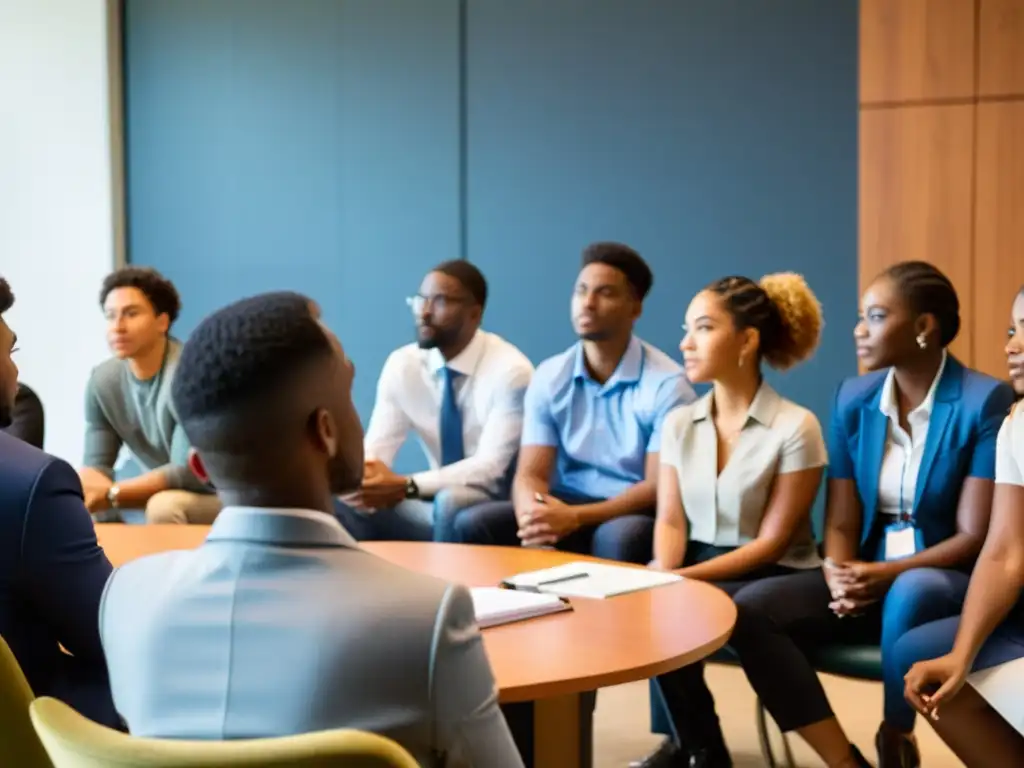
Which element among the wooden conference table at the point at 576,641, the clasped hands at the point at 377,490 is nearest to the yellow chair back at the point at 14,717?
the wooden conference table at the point at 576,641

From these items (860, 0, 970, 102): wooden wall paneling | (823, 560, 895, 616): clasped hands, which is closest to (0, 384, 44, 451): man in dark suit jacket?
(823, 560, 895, 616): clasped hands

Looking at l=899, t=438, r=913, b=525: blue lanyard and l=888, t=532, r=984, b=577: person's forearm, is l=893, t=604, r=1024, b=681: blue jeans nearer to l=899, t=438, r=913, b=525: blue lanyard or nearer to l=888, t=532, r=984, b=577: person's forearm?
l=888, t=532, r=984, b=577: person's forearm

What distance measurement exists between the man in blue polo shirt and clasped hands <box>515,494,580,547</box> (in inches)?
3.8

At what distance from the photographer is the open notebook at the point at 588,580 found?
8.55 ft

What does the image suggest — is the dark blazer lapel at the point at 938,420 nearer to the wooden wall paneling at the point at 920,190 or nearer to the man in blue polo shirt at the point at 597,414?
the man in blue polo shirt at the point at 597,414

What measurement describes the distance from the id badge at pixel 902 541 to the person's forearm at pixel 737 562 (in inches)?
10.7

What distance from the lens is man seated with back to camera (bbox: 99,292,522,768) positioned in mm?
1384

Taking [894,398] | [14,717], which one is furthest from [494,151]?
[14,717]

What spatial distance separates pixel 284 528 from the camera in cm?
148

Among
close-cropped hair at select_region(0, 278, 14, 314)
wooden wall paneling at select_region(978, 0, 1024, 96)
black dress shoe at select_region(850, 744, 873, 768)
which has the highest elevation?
wooden wall paneling at select_region(978, 0, 1024, 96)

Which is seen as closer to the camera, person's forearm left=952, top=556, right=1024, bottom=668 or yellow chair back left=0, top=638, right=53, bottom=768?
yellow chair back left=0, top=638, right=53, bottom=768

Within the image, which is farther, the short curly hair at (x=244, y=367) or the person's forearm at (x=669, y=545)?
the person's forearm at (x=669, y=545)

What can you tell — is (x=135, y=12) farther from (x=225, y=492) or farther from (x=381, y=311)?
(x=225, y=492)

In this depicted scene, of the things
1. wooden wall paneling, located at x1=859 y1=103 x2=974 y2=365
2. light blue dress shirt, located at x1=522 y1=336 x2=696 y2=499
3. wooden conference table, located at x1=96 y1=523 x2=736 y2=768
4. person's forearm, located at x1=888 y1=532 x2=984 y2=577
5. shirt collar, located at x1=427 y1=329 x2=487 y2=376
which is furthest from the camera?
wooden wall paneling, located at x1=859 y1=103 x2=974 y2=365
